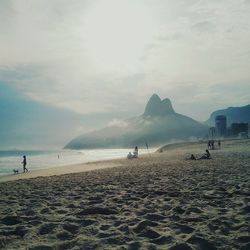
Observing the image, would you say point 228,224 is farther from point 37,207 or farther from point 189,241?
point 37,207

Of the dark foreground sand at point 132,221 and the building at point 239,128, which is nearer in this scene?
the dark foreground sand at point 132,221

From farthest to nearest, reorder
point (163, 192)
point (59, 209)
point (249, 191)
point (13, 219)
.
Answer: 1. point (163, 192)
2. point (249, 191)
3. point (59, 209)
4. point (13, 219)

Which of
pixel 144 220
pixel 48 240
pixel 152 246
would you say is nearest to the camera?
pixel 152 246

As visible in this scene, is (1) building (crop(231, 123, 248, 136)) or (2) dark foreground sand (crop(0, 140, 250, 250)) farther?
(1) building (crop(231, 123, 248, 136))

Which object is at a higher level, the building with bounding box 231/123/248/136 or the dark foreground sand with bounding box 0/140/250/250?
the building with bounding box 231/123/248/136

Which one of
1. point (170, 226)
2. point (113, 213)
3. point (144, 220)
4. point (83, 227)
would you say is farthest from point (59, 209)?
point (170, 226)

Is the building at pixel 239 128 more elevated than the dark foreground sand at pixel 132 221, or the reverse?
the building at pixel 239 128

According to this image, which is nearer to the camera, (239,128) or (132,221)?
(132,221)

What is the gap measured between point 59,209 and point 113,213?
159 centimetres

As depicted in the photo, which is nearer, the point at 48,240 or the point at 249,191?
the point at 48,240

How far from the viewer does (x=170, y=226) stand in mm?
6285

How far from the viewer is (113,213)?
7645mm

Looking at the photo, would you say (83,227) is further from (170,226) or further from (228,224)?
(228,224)

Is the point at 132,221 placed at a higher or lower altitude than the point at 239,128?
lower
